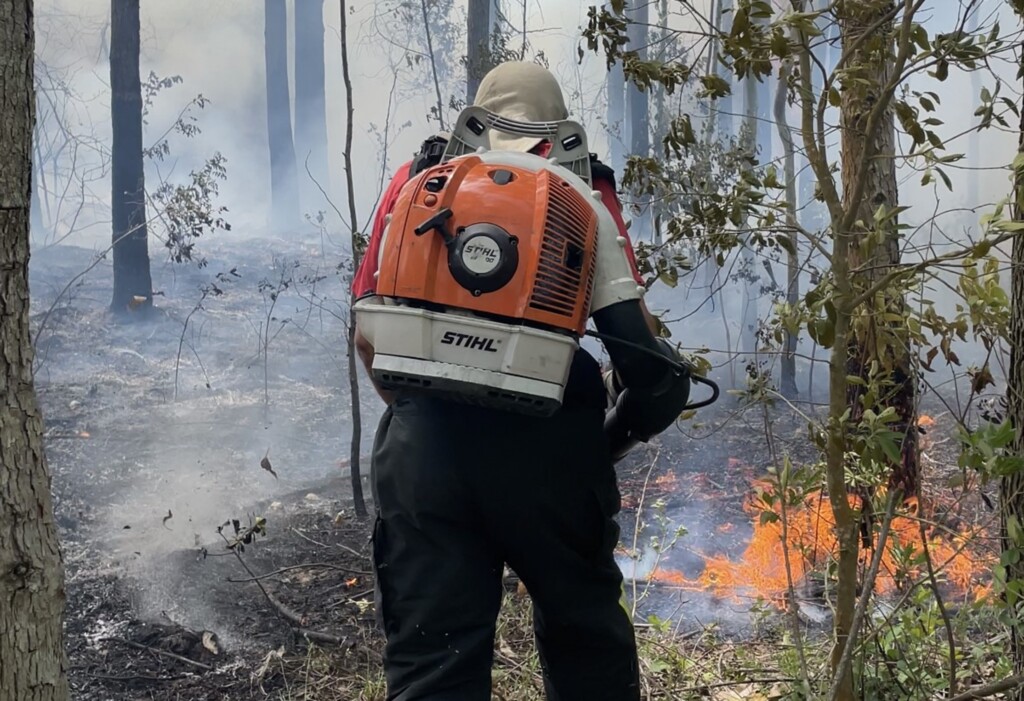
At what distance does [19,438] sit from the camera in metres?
1.79

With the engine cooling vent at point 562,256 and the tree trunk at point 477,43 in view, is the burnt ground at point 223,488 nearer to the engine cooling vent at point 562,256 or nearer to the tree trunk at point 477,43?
the tree trunk at point 477,43

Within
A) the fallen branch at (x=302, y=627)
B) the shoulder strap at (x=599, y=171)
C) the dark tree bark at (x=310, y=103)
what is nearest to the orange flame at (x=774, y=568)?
the fallen branch at (x=302, y=627)

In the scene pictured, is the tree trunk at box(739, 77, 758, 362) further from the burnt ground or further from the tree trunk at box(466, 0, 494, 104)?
the tree trunk at box(466, 0, 494, 104)

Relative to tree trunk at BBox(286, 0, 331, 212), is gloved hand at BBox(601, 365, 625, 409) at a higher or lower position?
lower

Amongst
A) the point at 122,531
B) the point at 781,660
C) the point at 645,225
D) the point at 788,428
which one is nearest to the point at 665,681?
the point at 781,660

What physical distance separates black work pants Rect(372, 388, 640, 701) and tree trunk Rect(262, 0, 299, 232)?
3726mm

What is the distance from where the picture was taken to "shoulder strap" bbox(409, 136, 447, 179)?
2.10m

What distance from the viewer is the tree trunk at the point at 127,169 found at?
490 cm

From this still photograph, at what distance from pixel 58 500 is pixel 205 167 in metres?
2.08

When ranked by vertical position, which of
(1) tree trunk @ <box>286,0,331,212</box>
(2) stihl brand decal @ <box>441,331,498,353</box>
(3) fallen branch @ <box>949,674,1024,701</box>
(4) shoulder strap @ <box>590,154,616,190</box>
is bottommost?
(3) fallen branch @ <box>949,674,1024,701</box>

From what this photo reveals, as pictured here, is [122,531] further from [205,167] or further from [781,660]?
[781,660]

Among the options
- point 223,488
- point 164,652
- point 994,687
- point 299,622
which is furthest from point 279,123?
point 994,687

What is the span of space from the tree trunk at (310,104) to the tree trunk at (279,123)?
0.07m

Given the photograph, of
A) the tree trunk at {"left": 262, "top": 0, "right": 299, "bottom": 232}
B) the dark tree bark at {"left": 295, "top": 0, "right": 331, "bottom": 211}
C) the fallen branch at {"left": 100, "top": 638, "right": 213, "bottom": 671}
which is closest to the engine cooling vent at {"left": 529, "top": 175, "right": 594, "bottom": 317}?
the fallen branch at {"left": 100, "top": 638, "right": 213, "bottom": 671}
